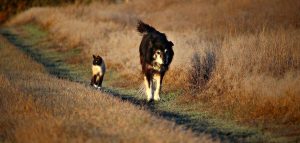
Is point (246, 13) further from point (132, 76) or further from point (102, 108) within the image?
point (102, 108)

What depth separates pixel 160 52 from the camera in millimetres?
12000

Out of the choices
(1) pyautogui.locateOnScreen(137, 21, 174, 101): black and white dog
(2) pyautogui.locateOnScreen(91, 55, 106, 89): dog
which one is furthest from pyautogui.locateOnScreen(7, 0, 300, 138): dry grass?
(2) pyautogui.locateOnScreen(91, 55, 106, 89): dog

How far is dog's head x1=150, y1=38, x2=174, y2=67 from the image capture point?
39.4 feet

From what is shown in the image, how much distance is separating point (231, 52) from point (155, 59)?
2442 mm

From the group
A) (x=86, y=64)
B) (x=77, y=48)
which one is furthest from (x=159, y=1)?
(x=86, y=64)

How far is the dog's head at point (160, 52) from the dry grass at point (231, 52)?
1.23 metres

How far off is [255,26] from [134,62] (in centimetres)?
506

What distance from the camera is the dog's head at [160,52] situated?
12008 millimetres

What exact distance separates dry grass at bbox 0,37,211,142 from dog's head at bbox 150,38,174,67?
5.30 feet

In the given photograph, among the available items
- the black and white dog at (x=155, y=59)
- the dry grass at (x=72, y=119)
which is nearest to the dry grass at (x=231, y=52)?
the black and white dog at (x=155, y=59)

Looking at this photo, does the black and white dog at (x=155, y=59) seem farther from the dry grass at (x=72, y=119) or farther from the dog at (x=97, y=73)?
the dog at (x=97, y=73)

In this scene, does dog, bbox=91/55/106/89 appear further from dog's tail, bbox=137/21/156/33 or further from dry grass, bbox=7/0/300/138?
dog's tail, bbox=137/21/156/33

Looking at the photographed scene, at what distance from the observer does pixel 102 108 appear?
9.65 meters

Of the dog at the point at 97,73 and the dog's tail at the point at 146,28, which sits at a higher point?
the dog's tail at the point at 146,28
